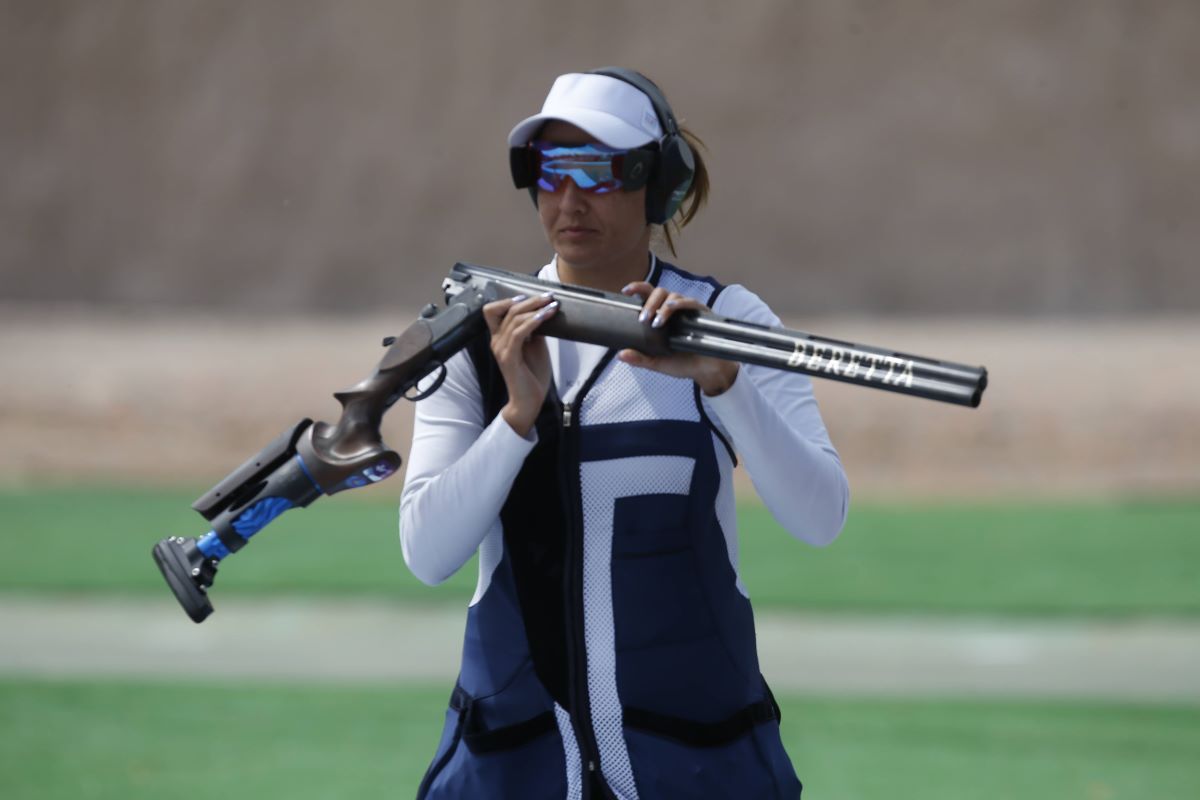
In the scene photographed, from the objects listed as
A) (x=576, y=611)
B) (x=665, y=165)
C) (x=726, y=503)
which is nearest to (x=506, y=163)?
(x=665, y=165)

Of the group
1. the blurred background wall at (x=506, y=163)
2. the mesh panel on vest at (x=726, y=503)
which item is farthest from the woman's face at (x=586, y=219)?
the blurred background wall at (x=506, y=163)

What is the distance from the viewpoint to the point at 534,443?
2588mm

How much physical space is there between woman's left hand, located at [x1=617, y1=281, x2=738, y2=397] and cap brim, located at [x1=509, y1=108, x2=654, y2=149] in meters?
0.31

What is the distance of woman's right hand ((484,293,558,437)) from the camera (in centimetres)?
255

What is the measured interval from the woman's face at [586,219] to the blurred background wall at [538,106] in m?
20.9

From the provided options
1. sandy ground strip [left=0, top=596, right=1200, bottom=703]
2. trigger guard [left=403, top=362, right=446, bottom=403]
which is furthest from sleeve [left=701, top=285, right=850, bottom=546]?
sandy ground strip [left=0, top=596, right=1200, bottom=703]

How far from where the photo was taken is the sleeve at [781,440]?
251 cm

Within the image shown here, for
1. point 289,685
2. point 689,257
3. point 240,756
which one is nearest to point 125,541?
point 289,685

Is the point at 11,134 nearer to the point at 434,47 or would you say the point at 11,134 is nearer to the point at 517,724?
the point at 434,47

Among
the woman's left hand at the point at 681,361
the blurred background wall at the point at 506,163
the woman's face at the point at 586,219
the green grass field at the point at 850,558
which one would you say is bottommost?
the green grass field at the point at 850,558

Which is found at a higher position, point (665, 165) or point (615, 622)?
point (665, 165)

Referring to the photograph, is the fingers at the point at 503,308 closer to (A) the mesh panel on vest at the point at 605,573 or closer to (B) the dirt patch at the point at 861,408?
(A) the mesh panel on vest at the point at 605,573

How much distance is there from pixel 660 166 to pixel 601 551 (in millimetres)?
635

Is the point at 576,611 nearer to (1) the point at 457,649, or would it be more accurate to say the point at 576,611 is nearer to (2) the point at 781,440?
(2) the point at 781,440
